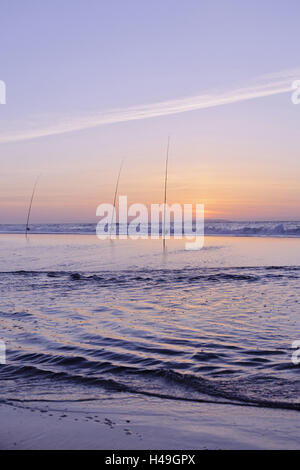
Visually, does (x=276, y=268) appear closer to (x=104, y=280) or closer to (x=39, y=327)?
(x=104, y=280)

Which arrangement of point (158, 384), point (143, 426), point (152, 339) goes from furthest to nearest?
point (152, 339) → point (158, 384) → point (143, 426)

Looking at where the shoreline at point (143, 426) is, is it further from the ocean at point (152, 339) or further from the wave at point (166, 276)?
the wave at point (166, 276)

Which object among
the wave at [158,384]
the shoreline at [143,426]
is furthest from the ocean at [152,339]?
the shoreline at [143,426]

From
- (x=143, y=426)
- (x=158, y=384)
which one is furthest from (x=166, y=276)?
(x=143, y=426)

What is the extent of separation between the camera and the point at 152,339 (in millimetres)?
5180

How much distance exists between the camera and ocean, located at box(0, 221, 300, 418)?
11.9ft

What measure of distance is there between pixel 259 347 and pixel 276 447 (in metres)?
2.21

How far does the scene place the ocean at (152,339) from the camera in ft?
11.9

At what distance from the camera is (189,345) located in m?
4.88

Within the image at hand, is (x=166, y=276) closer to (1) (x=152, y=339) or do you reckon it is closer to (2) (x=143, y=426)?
(1) (x=152, y=339)

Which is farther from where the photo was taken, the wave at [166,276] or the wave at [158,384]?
the wave at [166,276]

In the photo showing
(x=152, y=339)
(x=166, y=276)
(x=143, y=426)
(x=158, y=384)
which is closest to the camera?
(x=143, y=426)

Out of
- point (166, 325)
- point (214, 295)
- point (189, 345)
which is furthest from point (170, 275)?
point (189, 345)

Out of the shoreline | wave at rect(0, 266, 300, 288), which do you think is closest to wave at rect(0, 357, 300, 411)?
the shoreline
